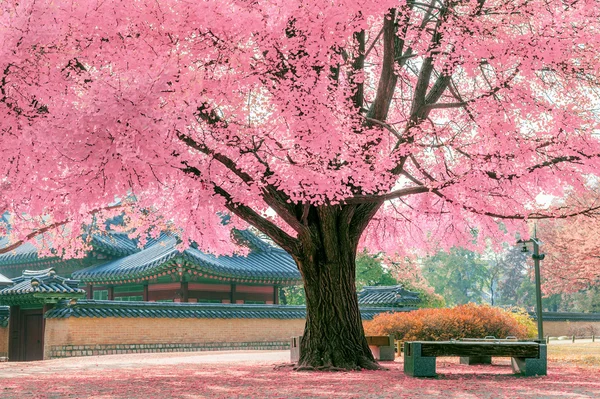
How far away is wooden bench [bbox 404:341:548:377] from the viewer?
1111 cm

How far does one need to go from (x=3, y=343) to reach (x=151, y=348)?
16.0 feet

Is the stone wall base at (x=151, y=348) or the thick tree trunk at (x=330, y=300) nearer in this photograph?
the thick tree trunk at (x=330, y=300)

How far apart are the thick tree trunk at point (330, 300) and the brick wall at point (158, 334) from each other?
11.3 metres

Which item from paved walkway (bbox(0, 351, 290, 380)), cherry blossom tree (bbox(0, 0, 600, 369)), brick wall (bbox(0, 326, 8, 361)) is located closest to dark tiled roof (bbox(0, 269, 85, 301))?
brick wall (bbox(0, 326, 8, 361))

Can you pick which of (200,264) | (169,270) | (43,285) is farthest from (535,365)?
(169,270)

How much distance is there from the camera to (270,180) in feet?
39.0

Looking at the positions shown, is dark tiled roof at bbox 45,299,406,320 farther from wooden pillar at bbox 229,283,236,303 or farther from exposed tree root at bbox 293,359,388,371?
exposed tree root at bbox 293,359,388,371

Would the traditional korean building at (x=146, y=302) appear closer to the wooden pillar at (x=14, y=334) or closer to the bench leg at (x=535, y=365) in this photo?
the wooden pillar at (x=14, y=334)

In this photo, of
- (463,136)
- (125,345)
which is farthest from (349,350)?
(125,345)

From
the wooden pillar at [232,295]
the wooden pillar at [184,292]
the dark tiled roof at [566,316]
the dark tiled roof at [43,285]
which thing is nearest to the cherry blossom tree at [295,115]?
the dark tiled roof at [43,285]

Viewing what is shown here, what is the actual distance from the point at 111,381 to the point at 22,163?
3.79 metres

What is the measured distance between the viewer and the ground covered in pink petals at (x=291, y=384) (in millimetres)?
9008

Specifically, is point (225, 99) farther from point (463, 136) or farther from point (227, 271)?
point (227, 271)

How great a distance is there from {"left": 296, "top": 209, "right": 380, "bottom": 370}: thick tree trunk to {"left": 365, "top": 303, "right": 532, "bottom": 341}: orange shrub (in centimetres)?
467
